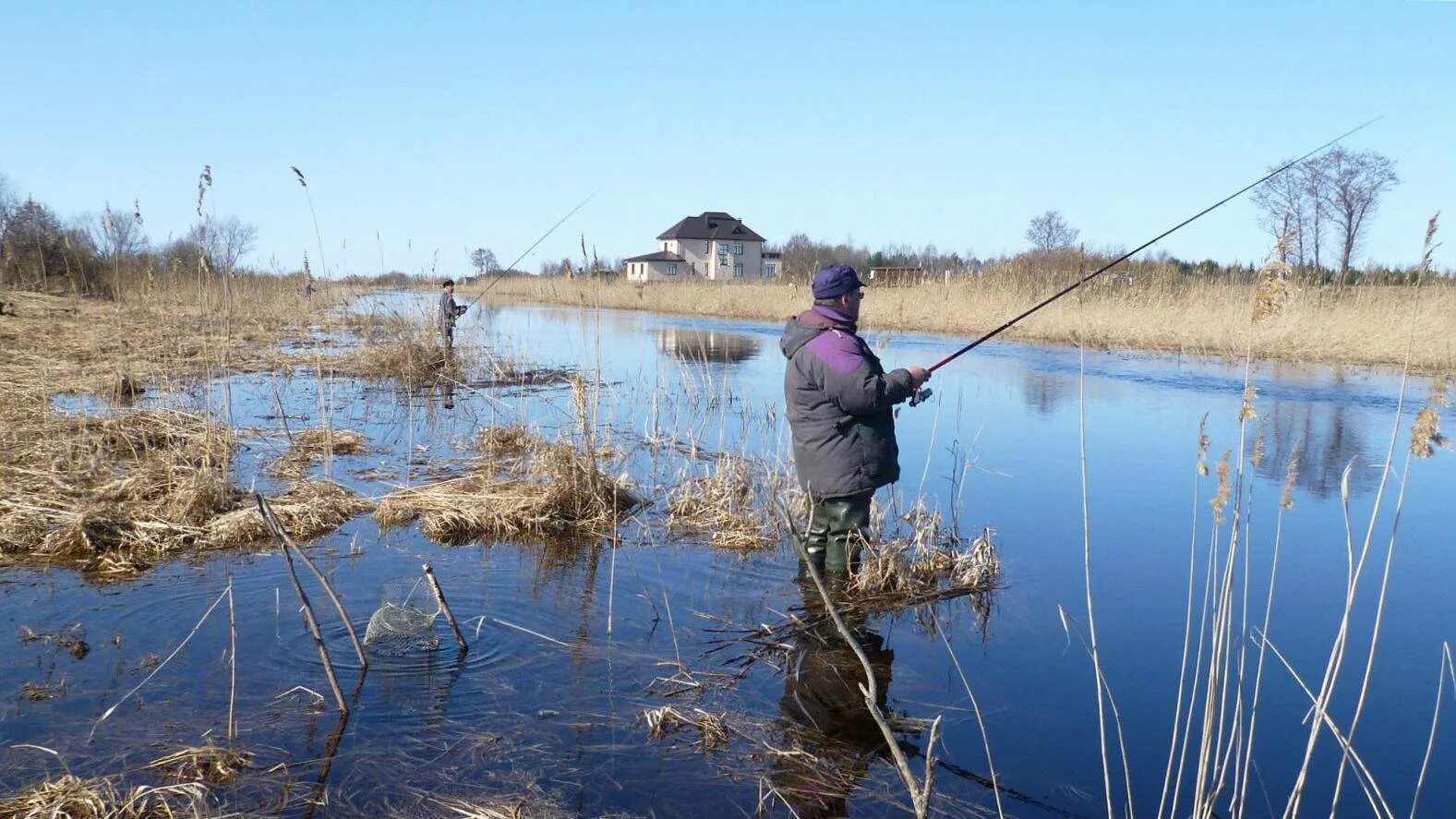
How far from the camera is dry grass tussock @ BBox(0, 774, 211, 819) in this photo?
252 centimetres

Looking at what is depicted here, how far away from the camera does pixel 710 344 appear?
57.5 feet

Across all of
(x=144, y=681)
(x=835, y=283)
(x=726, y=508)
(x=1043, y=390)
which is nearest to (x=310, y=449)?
(x=726, y=508)

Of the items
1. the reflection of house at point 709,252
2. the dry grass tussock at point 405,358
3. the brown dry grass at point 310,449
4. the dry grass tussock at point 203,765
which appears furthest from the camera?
the reflection of house at point 709,252

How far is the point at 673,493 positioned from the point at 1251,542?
3783 mm

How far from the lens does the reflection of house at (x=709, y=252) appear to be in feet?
253

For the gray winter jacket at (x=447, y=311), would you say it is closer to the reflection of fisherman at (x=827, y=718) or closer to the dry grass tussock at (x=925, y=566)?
the dry grass tussock at (x=925, y=566)

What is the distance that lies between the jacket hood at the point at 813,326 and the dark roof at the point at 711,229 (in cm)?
7518

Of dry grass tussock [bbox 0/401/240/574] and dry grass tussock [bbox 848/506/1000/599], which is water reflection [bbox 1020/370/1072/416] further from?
dry grass tussock [bbox 0/401/240/574]

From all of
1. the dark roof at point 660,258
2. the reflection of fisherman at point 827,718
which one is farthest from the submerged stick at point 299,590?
the dark roof at point 660,258

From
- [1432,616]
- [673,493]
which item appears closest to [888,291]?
[673,493]

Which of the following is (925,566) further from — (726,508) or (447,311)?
(447,311)

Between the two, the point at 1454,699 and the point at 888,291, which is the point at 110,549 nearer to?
the point at 1454,699

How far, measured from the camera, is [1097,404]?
11.2 metres

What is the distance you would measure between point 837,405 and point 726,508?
2.01 m
